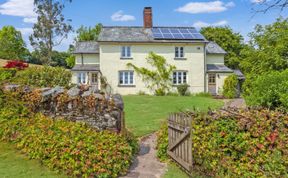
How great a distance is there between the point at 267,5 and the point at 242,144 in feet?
9.97

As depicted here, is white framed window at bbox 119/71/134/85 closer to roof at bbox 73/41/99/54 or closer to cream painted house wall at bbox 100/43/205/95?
cream painted house wall at bbox 100/43/205/95

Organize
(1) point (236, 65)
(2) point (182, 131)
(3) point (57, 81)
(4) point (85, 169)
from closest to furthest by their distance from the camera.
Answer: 1. (4) point (85, 169)
2. (2) point (182, 131)
3. (3) point (57, 81)
4. (1) point (236, 65)

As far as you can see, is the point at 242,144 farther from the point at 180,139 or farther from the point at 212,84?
the point at 212,84

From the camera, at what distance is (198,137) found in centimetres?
734

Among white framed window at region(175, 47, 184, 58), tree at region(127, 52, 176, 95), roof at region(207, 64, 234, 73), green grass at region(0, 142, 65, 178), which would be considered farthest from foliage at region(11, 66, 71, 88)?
roof at region(207, 64, 234, 73)

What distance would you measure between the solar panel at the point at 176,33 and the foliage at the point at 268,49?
5576mm

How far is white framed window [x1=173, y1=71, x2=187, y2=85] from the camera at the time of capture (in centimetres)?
3034

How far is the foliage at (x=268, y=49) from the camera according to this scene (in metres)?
22.5

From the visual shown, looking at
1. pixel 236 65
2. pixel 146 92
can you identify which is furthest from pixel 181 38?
pixel 236 65

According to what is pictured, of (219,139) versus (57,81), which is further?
(57,81)

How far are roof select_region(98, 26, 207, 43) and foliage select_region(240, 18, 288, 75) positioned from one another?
5.49 meters

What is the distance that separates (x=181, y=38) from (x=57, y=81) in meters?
17.3

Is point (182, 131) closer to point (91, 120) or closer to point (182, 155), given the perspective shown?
point (182, 155)

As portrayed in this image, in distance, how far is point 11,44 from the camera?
6512 centimetres
